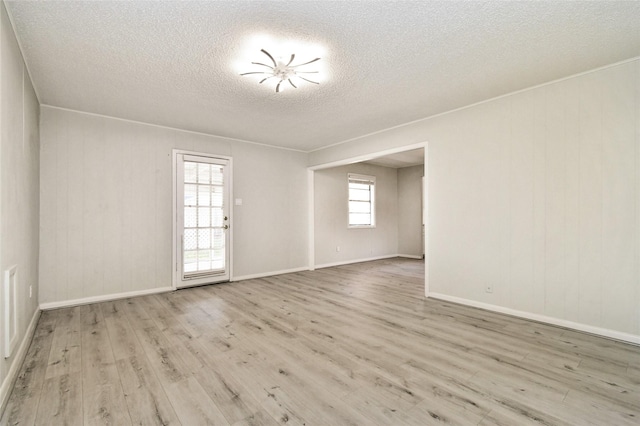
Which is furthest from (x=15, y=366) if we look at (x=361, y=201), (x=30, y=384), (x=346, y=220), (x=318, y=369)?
(x=361, y=201)

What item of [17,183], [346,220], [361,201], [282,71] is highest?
[282,71]

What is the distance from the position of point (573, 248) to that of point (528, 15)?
2316 mm

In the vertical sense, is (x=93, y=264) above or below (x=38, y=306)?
above

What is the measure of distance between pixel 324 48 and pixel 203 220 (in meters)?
3.66

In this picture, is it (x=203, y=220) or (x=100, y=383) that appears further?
(x=203, y=220)

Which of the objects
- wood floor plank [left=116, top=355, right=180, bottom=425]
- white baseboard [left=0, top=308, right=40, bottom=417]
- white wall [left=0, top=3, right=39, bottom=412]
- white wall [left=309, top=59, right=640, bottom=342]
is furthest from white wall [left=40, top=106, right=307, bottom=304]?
white wall [left=309, top=59, right=640, bottom=342]

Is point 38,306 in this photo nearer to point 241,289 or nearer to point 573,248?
point 241,289

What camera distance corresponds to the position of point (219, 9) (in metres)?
2.11

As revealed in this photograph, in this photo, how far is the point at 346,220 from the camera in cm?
746

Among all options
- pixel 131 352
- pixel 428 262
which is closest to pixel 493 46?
pixel 428 262

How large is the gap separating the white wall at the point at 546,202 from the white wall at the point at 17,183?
4.40m

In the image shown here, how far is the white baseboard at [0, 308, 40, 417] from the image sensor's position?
189cm

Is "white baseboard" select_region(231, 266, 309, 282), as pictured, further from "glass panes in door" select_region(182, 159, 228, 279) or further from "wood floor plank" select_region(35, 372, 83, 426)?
"wood floor plank" select_region(35, 372, 83, 426)

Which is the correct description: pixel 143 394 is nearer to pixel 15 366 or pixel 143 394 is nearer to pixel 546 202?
pixel 15 366
